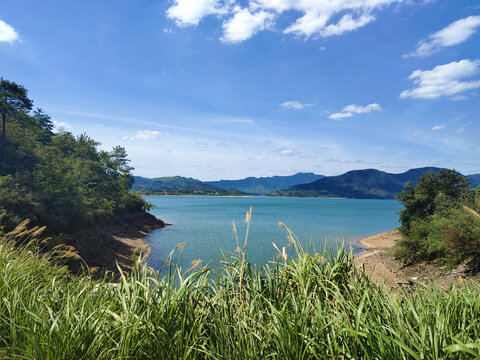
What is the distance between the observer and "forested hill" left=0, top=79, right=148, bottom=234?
22.3m

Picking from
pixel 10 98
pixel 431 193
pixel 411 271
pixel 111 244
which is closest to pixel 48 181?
pixel 111 244

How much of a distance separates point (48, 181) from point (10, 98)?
20.5 m

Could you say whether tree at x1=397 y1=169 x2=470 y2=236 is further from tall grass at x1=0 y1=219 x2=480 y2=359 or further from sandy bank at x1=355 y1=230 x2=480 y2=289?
tall grass at x1=0 y1=219 x2=480 y2=359

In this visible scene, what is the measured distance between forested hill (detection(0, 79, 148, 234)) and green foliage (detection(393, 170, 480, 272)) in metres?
26.3

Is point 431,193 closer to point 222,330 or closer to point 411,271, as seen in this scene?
point 411,271

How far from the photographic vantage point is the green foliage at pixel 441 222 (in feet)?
50.7

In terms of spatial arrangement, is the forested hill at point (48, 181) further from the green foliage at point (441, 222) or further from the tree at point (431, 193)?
the tree at point (431, 193)

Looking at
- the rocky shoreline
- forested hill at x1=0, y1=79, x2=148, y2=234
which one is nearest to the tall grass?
the rocky shoreline

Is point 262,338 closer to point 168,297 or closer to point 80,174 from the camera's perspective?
point 168,297

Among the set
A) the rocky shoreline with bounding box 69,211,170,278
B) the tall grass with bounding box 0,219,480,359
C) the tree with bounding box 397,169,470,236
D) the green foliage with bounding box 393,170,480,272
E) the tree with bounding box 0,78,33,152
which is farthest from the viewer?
the tree with bounding box 0,78,33,152

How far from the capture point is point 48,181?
83.8 feet

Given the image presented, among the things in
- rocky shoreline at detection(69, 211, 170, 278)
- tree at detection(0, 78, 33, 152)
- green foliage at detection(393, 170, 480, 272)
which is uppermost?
tree at detection(0, 78, 33, 152)

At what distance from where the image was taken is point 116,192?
4550cm

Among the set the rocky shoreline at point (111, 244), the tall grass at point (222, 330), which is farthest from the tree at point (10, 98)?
the tall grass at point (222, 330)
